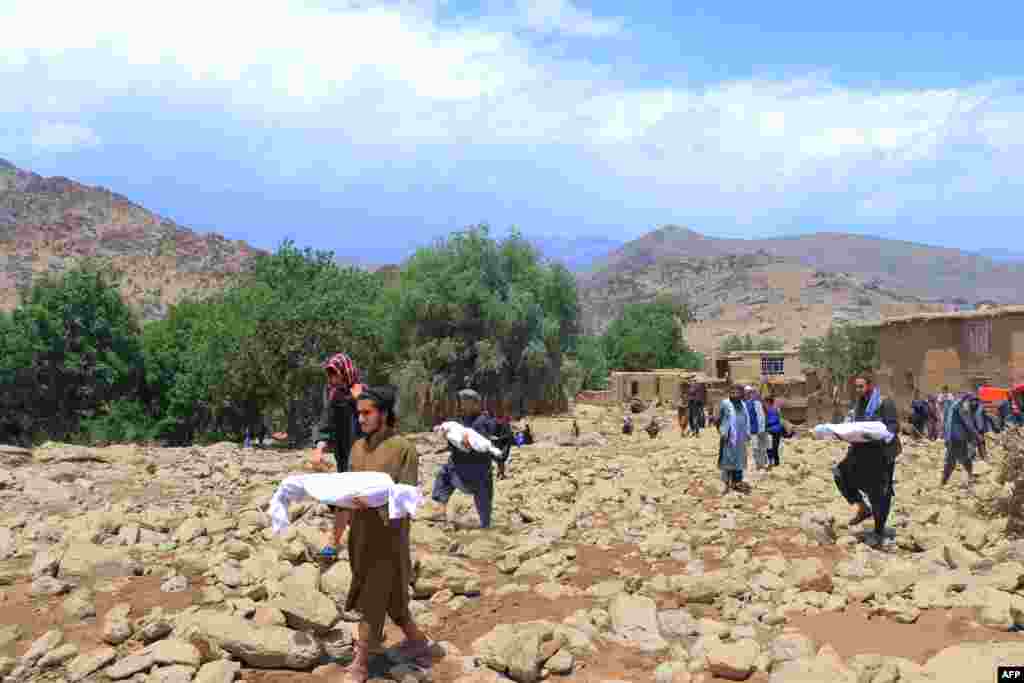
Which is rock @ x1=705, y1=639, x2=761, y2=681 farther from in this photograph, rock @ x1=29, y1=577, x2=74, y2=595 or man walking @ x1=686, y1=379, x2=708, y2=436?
man walking @ x1=686, y1=379, x2=708, y2=436

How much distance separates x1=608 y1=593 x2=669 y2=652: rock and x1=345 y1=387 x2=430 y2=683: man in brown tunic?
1.53 metres

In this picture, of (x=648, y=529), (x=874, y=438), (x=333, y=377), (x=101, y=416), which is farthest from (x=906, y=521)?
(x=101, y=416)

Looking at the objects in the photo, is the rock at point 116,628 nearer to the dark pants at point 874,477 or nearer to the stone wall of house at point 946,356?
the dark pants at point 874,477

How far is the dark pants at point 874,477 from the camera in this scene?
8.12 metres

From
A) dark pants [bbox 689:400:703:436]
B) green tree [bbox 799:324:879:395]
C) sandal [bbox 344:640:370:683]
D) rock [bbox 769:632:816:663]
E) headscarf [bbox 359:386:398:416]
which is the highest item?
green tree [bbox 799:324:879:395]

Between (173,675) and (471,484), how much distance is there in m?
3.75

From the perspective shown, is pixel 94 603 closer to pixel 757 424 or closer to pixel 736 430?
pixel 736 430

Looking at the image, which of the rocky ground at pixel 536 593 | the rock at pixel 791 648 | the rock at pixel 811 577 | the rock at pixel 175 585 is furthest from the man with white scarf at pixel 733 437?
the rock at pixel 175 585

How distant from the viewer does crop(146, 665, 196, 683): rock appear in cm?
466

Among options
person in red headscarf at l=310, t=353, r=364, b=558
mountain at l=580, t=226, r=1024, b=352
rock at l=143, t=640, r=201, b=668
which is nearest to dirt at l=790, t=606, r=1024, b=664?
person in red headscarf at l=310, t=353, r=364, b=558

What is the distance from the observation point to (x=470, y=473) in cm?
811

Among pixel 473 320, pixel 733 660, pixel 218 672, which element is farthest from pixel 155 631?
pixel 473 320

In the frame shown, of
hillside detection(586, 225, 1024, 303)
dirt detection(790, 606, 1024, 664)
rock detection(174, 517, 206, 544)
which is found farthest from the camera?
hillside detection(586, 225, 1024, 303)

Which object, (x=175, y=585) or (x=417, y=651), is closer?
(x=417, y=651)
